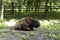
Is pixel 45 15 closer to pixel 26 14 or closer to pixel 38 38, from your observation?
pixel 26 14

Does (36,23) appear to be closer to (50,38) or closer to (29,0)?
(50,38)

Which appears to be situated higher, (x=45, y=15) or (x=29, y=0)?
(x=29, y=0)

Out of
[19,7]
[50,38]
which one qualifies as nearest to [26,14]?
[19,7]

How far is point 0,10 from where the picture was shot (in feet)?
52.3

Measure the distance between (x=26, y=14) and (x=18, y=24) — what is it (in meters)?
9.76

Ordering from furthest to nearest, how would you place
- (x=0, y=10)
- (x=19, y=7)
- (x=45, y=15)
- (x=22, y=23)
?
1. (x=19, y=7)
2. (x=45, y=15)
3. (x=0, y=10)
4. (x=22, y=23)

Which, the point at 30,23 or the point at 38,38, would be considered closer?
the point at 38,38

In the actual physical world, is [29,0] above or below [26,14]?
above

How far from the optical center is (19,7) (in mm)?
21297

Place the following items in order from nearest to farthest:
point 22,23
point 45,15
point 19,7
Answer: point 22,23
point 45,15
point 19,7

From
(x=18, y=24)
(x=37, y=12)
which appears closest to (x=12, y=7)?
(x=37, y=12)

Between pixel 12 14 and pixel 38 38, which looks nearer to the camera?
pixel 38 38

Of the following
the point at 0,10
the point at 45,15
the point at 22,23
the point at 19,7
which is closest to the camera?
the point at 22,23

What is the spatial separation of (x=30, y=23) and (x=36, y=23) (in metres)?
0.30
